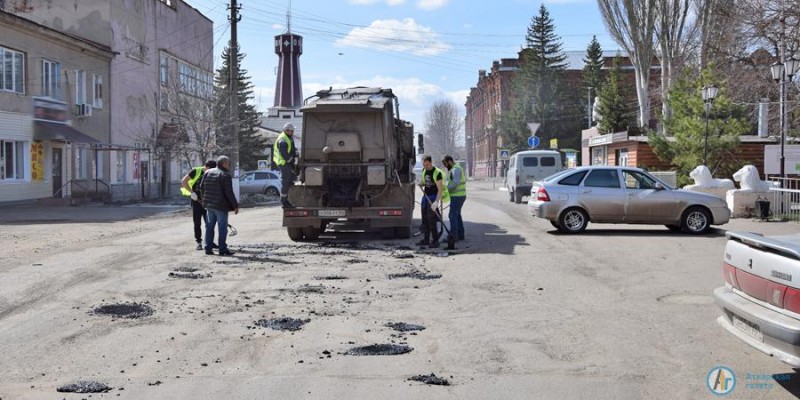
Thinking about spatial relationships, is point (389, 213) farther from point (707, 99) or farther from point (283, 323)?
point (707, 99)

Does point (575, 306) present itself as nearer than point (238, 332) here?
No

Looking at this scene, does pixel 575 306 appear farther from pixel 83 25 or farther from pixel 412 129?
pixel 83 25

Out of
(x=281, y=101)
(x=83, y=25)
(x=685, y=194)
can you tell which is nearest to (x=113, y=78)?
(x=83, y=25)

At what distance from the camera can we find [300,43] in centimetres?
8688

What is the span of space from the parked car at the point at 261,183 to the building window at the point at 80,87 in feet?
29.7

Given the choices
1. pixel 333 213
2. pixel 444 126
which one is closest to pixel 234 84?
pixel 333 213

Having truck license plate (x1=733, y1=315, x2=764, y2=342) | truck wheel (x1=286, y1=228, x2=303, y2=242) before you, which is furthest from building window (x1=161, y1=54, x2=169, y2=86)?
truck license plate (x1=733, y1=315, x2=764, y2=342)

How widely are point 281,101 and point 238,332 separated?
267 feet

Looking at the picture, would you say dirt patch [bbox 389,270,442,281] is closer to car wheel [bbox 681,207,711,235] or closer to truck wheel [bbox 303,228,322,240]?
truck wheel [bbox 303,228,322,240]

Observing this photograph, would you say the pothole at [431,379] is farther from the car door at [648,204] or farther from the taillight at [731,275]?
the car door at [648,204]

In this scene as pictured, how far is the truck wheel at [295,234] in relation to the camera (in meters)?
14.8

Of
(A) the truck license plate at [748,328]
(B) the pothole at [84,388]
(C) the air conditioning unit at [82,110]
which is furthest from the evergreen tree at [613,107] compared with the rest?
(B) the pothole at [84,388]

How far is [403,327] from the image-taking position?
7.09 m

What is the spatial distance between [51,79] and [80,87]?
222cm
